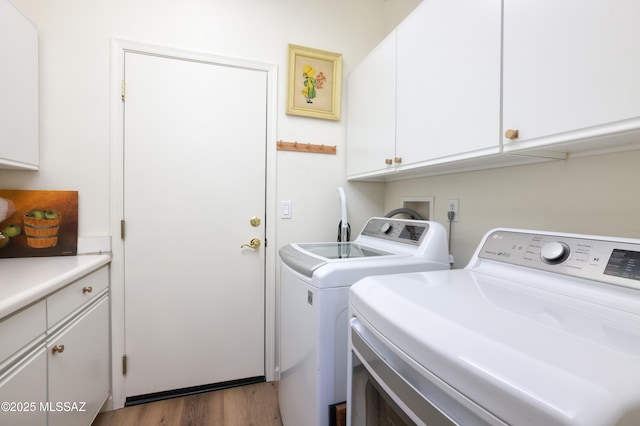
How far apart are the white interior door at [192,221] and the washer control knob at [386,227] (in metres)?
0.82

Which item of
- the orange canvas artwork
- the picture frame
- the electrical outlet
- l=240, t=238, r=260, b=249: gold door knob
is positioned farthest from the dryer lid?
the orange canvas artwork

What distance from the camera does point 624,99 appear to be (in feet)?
2.26

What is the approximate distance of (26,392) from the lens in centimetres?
95

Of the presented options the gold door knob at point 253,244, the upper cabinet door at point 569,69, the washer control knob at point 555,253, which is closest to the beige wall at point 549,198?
the upper cabinet door at point 569,69

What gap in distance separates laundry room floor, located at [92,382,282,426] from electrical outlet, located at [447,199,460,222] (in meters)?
1.52

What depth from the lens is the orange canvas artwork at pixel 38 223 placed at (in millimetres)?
1514

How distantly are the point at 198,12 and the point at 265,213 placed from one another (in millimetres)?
1363

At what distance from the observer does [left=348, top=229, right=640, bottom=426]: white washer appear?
0.37 m

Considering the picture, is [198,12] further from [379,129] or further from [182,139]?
[379,129]

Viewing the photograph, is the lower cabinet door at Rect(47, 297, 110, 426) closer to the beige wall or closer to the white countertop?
the white countertop

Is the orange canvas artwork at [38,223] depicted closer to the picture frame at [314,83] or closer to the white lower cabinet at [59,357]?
the white lower cabinet at [59,357]

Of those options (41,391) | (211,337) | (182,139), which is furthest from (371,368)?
(182,139)

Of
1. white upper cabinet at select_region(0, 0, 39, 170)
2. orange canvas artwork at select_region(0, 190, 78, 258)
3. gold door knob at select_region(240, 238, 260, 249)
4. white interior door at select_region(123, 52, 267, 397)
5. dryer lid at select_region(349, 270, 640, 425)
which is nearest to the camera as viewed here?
dryer lid at select_region(349, 270, 640, 425)

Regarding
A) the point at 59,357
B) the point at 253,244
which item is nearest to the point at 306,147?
the point at 253,244
